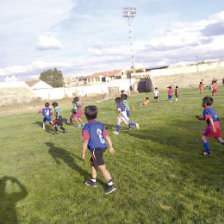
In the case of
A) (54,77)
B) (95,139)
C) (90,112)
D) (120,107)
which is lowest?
(95,139)

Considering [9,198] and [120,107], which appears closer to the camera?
[9,198]

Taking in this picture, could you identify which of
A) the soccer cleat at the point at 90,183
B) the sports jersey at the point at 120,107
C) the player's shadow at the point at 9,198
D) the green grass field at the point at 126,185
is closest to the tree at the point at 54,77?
the sports jersey at the point at 120,107

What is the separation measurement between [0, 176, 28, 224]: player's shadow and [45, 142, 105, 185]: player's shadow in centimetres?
163

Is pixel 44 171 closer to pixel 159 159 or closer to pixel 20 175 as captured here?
pixel 20 175

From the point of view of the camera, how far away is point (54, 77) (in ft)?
271

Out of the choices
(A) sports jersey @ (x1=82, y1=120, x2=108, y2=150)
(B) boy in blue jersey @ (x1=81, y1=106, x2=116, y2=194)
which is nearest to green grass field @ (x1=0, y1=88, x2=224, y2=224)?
(B) boy in blue jersey @ (x1=81, y1=106, x2=116, y2=194)

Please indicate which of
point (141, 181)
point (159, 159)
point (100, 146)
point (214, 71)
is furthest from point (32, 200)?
point (214, 71)

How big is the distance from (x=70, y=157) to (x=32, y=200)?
280 cm

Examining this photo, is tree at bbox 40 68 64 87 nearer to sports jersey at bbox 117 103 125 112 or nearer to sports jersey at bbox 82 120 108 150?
sports jersey at bbox 117 103 125 112

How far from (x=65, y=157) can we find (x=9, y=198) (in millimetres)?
2748

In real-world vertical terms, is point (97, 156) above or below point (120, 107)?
below

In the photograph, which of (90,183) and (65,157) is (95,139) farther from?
(65,157)

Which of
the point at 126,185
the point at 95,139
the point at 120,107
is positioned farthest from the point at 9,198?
the point at 120,107

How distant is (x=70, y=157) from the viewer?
26.3 feet
